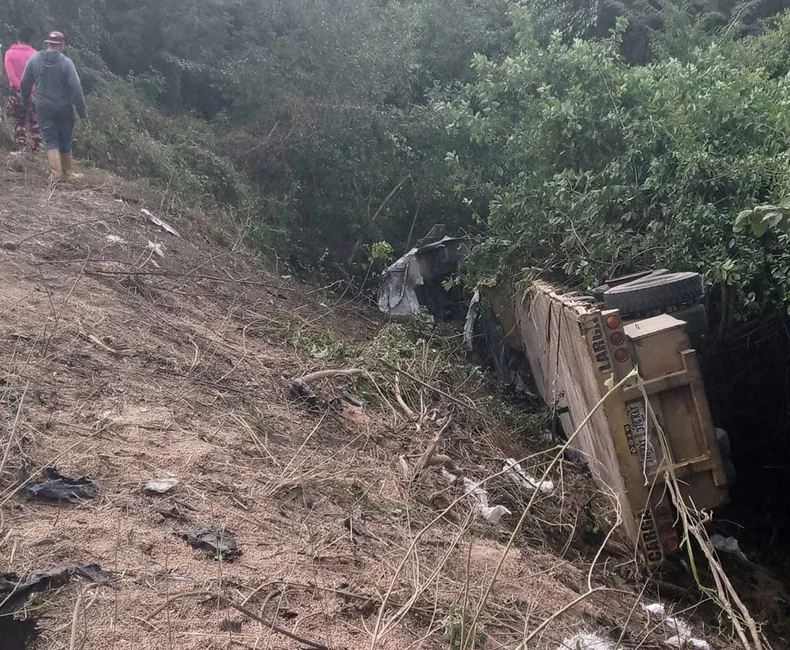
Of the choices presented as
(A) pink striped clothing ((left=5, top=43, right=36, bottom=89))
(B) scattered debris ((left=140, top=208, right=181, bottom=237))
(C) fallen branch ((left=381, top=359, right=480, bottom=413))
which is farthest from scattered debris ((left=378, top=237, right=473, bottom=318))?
(A) pink striped clothing ((left=5, top=43, right=36, bottom=89))

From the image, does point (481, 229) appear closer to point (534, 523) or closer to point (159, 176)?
point (159, 176)

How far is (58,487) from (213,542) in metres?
0.76

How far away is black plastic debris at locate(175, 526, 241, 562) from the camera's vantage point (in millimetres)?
3344

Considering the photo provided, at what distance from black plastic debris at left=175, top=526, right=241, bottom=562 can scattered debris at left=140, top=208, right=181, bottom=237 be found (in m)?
5.80

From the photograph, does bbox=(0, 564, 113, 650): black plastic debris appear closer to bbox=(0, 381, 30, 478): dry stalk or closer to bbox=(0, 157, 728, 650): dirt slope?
bbox=(0, 157, 728, 650): dirt slope

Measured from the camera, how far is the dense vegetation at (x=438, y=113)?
7.02 metres

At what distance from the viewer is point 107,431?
165 inches

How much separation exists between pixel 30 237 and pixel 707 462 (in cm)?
566

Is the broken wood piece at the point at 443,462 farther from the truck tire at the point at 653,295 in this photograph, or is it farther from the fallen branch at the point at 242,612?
the fallen branch at the point at 242,612

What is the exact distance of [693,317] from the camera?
5375mm

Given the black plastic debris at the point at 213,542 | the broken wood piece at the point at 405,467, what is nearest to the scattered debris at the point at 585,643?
the black plastic debris at the point at 213,542

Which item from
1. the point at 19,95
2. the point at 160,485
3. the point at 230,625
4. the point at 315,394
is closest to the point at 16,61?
the point at 19,95

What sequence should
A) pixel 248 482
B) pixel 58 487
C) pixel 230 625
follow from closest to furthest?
1. pixel 230 625
2. pixel 58 487
3. pixel 248 482

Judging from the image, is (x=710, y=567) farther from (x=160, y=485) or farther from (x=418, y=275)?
(x=418, y=275)
